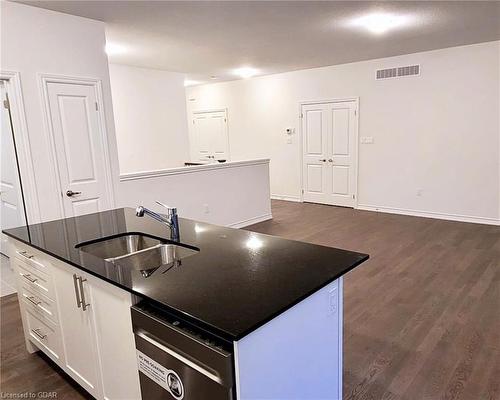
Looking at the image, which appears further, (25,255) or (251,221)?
Result: (251,221)

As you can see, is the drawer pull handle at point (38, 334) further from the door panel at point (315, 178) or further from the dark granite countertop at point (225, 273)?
the door panel at point (315, 178)

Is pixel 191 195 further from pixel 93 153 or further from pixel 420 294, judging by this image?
pixel 420 294

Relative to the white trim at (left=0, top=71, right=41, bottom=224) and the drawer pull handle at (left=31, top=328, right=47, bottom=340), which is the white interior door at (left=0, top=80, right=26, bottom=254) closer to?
the white trim at (left=0, top=71, right=41, bottom=224)

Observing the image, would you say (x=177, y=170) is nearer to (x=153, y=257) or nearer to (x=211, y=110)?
(x=153, y=257)

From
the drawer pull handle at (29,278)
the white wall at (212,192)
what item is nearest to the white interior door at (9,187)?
the white wall at (212,192)

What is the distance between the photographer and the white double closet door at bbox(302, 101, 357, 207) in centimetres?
685

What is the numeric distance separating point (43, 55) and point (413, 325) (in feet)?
13.2

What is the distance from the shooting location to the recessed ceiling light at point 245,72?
6.90 metres

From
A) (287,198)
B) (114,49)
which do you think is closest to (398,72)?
(287,198)

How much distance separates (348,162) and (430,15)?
3.29 m

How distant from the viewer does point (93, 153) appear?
3.87 meters

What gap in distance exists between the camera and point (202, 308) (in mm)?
1301

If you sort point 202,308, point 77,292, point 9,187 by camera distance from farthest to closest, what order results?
point 9,187
point 77,292
point 202,308

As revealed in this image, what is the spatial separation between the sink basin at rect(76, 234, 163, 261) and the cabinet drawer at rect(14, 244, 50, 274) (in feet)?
0.80
